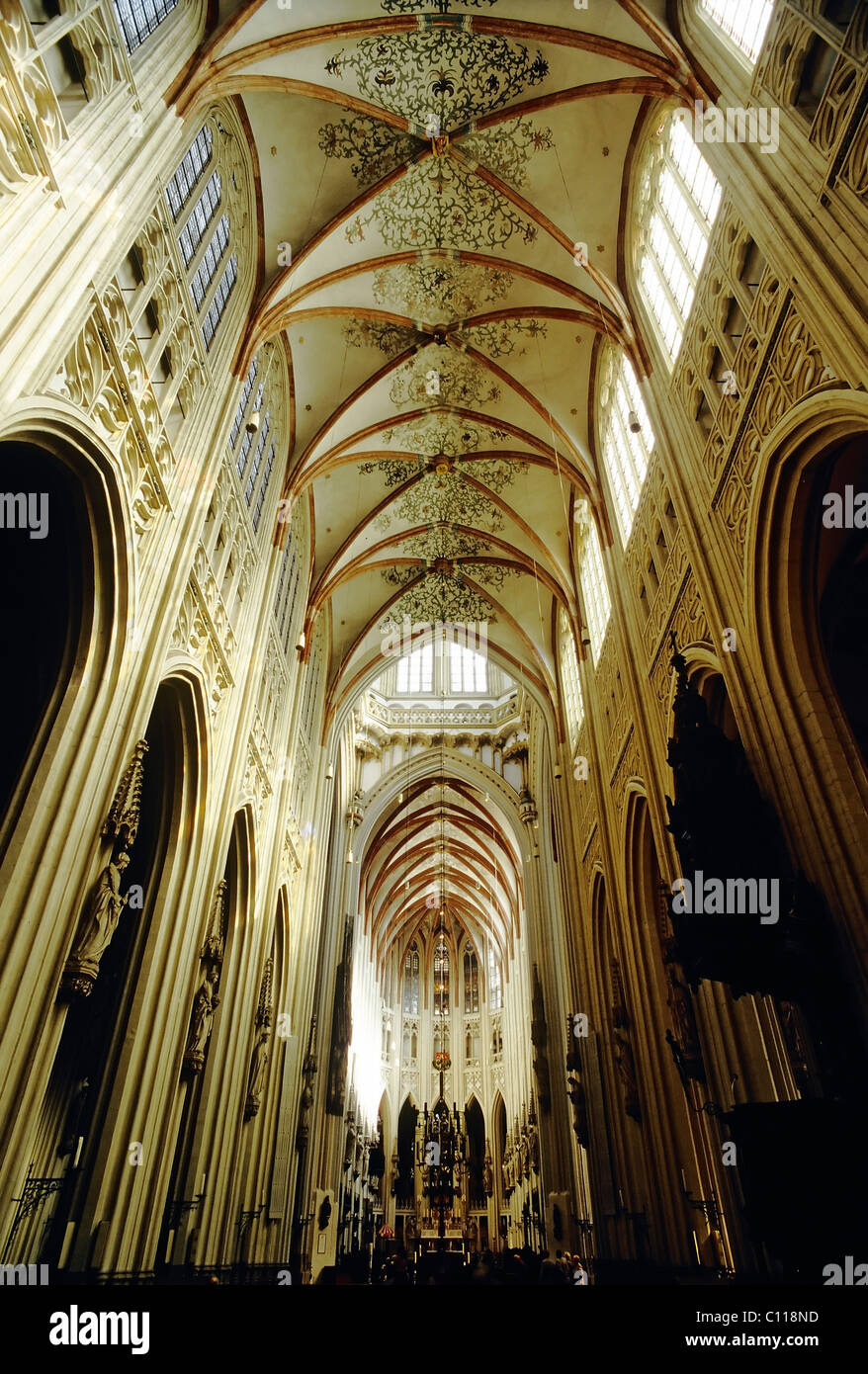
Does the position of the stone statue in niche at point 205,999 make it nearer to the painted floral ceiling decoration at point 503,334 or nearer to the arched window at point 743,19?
the arched window at point 743,19

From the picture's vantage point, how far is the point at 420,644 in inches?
953

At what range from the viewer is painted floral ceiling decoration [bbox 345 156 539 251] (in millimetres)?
13000

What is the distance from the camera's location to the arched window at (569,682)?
62.6ft

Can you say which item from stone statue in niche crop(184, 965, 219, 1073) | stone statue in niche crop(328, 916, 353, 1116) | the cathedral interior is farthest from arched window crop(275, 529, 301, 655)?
stone statue in niche crop(328, 916, 353, 1116)

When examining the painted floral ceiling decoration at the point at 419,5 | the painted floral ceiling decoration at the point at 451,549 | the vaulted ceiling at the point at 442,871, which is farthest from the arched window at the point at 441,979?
the painted floral ceiling decoration at the point at 419,5

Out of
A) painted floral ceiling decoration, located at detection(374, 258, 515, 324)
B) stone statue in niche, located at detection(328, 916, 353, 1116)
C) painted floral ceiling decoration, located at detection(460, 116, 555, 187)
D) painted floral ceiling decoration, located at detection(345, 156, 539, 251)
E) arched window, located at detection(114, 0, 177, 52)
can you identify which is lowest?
stone statue in niche, located at detection(328, 916, 353, 1116)

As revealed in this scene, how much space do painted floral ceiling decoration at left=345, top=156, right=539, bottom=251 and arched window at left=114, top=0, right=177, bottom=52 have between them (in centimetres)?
458

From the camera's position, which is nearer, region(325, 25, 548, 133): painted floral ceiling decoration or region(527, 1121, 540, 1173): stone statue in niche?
region(325, 25, 548, 133): painted floral ceiling decoration

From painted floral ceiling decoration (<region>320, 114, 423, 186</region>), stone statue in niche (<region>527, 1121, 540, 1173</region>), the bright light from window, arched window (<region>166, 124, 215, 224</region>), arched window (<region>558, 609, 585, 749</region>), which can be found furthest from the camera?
stone statue in niche (<region>527, 1121, 540, 1173</region>)

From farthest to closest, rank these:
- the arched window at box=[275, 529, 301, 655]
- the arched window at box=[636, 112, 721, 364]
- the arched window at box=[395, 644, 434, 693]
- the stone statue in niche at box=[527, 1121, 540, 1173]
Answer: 1. the arched window at box=[395, 644, 434, 693]
2. the stone statue in niche at box=[527, 1121, 540, 1173]
3. the arched window at box=[275, 529, 301, 655]
4. the arched window at box=[636, 112, 721, 364]

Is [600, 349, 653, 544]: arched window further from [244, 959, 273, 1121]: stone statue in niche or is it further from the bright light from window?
[244, 959, 273, 1121]: stone statue in niche

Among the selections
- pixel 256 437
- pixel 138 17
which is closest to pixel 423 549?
pixel 256 437

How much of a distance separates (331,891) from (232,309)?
1604cm
